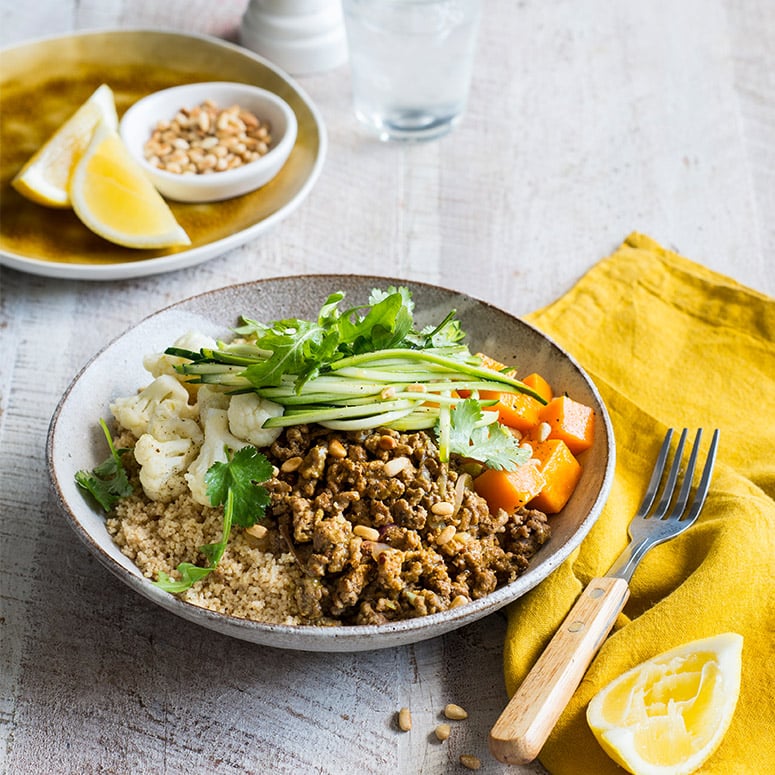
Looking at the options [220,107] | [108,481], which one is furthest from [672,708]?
[220,107]

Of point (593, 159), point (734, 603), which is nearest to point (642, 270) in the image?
point (593, 159)

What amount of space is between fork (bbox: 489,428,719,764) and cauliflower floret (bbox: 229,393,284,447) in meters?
0.67

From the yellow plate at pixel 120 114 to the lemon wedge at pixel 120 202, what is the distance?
0.06 metres

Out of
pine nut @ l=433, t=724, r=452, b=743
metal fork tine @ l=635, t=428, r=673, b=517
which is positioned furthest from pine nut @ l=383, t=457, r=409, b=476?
metal fork tine @ l=635, t=428, r=673, b=517

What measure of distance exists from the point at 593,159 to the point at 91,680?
2.45 m

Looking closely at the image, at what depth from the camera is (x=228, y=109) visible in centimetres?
322

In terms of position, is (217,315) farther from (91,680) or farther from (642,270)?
(642,270)

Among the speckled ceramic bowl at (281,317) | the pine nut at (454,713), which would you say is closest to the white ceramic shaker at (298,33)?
the speckled ceramic bowl at (281,317)

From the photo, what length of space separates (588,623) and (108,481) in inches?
39.5

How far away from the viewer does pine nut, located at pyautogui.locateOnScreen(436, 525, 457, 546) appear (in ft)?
5.99

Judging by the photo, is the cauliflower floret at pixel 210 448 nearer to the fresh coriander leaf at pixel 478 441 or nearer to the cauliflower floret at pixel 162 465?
the cauliflower floret at pixel 162 465

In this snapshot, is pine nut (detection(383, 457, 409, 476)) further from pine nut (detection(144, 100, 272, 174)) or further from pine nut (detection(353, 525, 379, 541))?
pine nut (detection(144, 100, 272, 174))

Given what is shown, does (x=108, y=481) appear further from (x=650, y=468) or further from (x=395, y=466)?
(x=650, y=468)

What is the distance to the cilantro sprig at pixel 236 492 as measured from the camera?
5.87 feet
